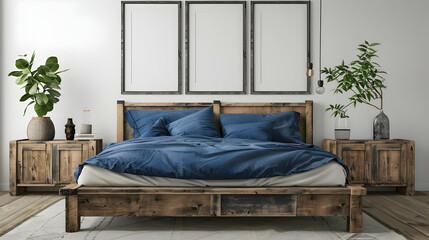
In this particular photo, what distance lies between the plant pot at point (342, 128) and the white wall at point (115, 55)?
18 cm

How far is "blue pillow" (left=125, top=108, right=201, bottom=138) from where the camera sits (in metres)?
4.57

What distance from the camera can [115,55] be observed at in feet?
16.1

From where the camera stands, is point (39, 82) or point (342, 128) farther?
point (342, 128)

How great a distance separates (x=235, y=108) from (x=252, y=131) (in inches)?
28.6

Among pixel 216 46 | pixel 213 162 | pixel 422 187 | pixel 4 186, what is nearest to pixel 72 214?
pixel 213 162

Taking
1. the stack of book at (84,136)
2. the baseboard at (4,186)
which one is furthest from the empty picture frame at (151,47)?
the baseboard at (4,186)

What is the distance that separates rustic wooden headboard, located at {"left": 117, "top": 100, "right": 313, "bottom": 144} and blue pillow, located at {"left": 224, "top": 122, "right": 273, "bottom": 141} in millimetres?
474

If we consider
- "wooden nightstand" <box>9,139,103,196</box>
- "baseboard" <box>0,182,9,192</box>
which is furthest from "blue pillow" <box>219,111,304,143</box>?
"baseboard" <box>0,182,9,192</box>

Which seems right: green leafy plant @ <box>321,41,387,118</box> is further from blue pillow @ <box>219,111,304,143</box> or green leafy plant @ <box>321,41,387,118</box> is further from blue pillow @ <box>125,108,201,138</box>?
blue pillow @ <box>125,108,201,138</box>

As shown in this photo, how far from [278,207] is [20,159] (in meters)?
3.01

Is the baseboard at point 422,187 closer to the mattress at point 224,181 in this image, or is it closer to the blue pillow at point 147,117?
the mattress at point 224,181

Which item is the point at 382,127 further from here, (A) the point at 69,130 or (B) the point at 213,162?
(A) the point at 69,130

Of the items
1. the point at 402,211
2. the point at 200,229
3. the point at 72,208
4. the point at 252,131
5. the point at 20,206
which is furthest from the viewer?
the point at 252,131

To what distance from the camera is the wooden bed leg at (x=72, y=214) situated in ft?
9.32
